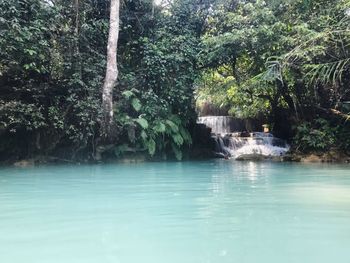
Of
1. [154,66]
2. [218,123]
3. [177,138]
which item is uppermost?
[154,66]

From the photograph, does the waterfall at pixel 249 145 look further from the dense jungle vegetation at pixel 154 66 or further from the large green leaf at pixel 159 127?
the large green leaf at pixel 159 127

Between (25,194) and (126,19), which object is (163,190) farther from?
(126,19)

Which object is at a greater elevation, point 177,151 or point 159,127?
point 159,127

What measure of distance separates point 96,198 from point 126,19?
10.1m

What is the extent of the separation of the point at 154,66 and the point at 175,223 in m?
10.1

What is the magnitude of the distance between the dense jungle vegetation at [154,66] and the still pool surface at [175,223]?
5.57 m

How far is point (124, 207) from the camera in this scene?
541 centimetres

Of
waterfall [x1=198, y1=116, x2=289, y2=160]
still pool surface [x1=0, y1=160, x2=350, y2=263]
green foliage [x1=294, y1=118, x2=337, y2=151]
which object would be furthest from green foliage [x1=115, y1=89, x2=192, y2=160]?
still pool surface [x1=0, y1=160, x2=350, y2=263]

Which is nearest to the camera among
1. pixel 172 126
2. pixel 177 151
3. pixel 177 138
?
pixel 172 126

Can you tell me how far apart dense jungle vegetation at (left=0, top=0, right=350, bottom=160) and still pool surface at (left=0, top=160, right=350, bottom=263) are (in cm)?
557

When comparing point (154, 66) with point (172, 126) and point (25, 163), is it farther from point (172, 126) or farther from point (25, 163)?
point (25, 163)

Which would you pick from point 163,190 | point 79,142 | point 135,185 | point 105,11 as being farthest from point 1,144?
point 163,190

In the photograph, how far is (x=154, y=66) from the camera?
14.0 m

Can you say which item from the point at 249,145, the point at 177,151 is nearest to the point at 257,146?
the point at 249,145
